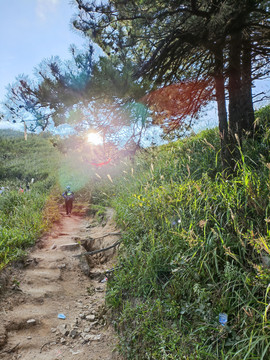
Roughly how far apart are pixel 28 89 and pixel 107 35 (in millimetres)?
2252

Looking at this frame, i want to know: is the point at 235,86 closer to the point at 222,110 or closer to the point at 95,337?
the point at 222,110

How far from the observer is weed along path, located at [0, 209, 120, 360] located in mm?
2627

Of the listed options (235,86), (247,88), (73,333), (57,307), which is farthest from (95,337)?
(247,88)

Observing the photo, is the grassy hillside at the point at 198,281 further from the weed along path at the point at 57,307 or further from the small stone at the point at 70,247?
the small stone at the point at 70,247

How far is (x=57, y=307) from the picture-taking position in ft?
11.0

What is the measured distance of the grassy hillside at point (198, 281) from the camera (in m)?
1.86

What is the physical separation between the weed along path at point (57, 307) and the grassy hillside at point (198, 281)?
394 millimetres

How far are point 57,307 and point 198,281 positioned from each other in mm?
2265

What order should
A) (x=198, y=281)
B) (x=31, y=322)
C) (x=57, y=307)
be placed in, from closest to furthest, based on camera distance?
(x=198, y=281), (x=31, y=322), (x=57, y=307)

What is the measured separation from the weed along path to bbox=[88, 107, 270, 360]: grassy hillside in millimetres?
394

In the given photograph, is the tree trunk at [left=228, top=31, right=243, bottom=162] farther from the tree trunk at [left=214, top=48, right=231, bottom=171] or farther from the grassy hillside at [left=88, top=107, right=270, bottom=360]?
the grassy hillside at [left=88, top=107, right=270, bottom=360]

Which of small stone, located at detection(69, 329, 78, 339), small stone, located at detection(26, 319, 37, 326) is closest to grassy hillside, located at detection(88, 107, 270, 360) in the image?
small stone, located at detection(69, 329, 78, 339)

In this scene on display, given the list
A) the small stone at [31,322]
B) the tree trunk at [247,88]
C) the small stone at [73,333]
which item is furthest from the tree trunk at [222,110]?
the small stone at [31,322]

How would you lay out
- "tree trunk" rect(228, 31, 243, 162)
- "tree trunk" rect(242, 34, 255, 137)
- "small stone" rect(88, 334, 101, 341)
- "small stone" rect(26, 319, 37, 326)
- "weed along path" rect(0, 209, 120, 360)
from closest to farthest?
"weed along path" rect(0, 209, 120, 360)
"small stone" rect(88, 334, 101, 341)
"small stone" rect(26, 319, 37, 326)
"tree trunk" rect(228, 31, 243, 162)
"tree trunk" rect(242, 34, 255, 137)
